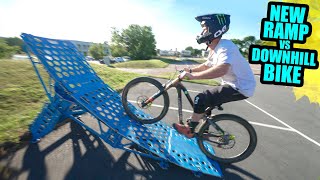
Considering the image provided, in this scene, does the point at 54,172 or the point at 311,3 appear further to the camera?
the point at 54,172

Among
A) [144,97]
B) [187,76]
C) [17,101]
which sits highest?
[187,76]

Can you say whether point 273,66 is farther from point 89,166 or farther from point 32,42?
point 32,42

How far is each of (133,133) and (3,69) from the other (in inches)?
267

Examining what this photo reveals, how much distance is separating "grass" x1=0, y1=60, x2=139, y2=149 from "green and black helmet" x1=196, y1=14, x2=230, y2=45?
3922 millimetres

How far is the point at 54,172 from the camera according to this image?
3232mm

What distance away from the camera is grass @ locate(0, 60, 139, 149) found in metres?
4.20

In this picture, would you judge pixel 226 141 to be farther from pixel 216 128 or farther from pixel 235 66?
pixel 235 66

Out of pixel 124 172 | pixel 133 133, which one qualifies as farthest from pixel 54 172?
pixel 133 133

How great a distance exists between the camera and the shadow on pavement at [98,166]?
10.7 ft

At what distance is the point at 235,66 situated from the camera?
137 inches

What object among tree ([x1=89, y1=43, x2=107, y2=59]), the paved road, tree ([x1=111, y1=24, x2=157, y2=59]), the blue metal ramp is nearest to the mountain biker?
the blue metal ramp

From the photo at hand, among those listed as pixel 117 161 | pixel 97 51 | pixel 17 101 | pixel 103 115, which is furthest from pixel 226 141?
pixel 97 51

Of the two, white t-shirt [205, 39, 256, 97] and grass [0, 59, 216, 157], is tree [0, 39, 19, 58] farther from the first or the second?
white t-shirt [205, 39, 256, 97]

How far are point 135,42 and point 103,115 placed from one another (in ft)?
249
